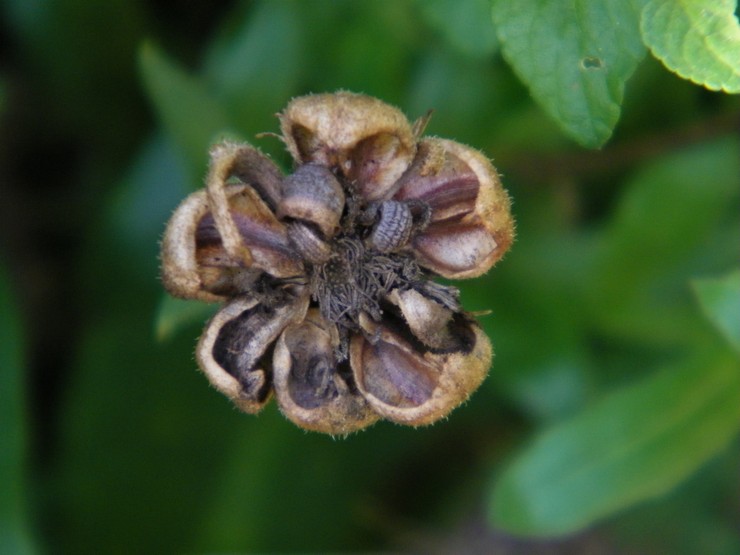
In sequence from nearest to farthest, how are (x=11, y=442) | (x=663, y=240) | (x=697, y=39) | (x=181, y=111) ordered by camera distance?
1. (x=697, y=39)
2. (x=181, y=111)
3. (x=11, y=442)
4. (x=663, y=240)

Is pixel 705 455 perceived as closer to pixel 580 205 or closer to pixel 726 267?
pixel 726 267

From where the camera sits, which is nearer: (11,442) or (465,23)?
(465,23)

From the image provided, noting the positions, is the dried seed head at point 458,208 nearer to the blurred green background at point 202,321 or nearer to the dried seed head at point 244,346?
the dried seed head at point 244,346

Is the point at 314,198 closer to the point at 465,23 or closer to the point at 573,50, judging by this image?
the point at 573,50

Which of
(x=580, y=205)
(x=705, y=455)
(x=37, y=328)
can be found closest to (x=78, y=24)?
(x=37, y=328)

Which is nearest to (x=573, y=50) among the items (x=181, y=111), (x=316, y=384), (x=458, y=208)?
(x=458, y=208)

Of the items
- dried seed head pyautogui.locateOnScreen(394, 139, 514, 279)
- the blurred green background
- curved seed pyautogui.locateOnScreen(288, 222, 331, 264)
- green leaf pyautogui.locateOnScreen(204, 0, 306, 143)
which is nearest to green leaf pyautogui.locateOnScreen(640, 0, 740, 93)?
dried seed head pyautogui.locateOnScreen(394, 139, 514, 279)
